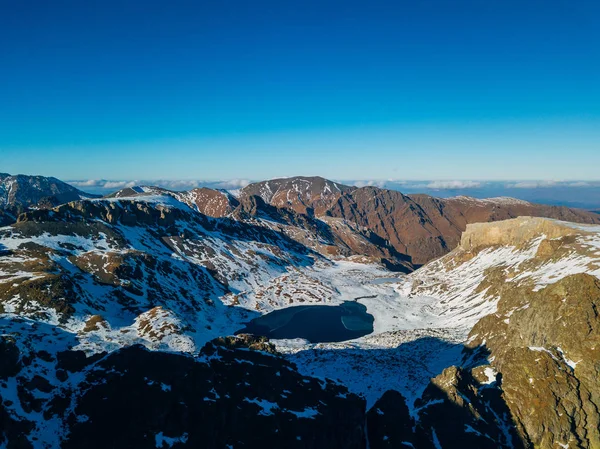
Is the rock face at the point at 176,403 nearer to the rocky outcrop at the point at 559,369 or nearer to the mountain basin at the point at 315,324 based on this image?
the rocky outcrop at the point at 559,369

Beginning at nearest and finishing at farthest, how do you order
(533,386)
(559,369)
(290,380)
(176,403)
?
1. (176,403)
2. (533,386)
3. (559,369)
4. (290,380)

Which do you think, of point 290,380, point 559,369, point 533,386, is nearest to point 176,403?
point 290,380

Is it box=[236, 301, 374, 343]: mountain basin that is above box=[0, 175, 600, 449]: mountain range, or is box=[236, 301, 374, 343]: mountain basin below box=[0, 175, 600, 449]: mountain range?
below

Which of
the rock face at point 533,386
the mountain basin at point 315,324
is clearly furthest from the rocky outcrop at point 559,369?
the mountain basin at point 315,324

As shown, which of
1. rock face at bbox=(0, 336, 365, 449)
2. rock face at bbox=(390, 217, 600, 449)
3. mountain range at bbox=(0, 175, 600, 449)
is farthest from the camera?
rock face at bbox=(390, 217, 600, 449)

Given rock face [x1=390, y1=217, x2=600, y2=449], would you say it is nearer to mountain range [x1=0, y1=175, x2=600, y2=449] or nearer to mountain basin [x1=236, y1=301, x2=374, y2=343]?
mountain range [x1=0, y1=175, x2=600, y2=449]

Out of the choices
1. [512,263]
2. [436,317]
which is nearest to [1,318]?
[436,317]

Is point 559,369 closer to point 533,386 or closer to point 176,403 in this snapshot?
point 533,386

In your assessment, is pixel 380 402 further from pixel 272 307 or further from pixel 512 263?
pixel 512 263

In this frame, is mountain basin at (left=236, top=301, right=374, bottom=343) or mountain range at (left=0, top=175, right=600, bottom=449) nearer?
mountain range at (left=0, top=175, right=600, bottom=449)

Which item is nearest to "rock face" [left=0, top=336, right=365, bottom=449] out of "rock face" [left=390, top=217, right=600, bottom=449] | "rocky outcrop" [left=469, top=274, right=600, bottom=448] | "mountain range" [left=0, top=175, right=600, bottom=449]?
"mountain range" [left=0, top=175, right=600, bottom=449]
